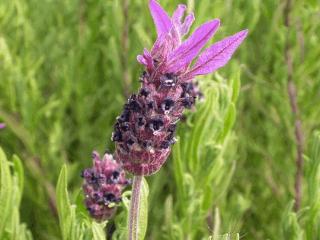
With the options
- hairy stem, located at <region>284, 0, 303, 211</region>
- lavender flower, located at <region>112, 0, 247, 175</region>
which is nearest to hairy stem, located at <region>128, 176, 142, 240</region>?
lavender flower, located at <region>112, 0, 247, 175</region>

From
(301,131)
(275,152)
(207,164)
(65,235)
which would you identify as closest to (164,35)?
(65,235)

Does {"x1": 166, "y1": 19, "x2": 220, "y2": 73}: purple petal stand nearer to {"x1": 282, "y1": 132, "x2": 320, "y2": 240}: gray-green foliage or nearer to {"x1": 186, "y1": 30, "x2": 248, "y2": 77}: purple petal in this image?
{"x1": 186, "y1": 30, "x2": 248, "y2": 77}: purple petal

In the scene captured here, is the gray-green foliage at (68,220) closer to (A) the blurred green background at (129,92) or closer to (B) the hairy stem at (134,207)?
(B) the hairy stem at (134,207)

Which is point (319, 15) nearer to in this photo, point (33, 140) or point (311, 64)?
point (311, 64)

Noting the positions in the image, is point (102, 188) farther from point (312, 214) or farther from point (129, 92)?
point (129, 92)

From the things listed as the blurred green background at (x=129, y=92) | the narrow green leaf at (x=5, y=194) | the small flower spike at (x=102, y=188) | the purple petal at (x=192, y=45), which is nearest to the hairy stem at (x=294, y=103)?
the blurred green background at (x=129, y=92)

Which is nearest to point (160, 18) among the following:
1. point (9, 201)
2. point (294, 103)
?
point (9, 201)

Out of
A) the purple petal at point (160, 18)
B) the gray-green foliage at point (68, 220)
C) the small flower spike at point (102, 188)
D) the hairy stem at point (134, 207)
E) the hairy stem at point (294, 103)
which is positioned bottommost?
the hairy stem at point (134, 207)
